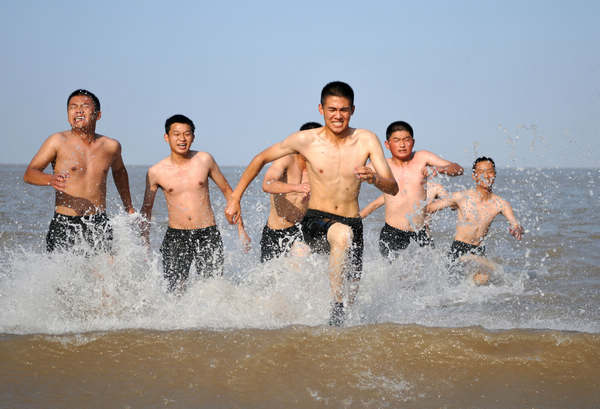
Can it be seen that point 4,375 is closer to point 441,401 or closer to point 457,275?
point 441,401

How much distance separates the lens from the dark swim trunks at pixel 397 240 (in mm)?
6578

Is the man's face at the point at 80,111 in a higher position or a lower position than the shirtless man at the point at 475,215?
higher

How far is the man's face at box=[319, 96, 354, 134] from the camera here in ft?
14.5

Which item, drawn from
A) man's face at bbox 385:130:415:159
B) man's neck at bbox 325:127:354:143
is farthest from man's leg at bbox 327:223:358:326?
man's face at bbox 385:130:415:159

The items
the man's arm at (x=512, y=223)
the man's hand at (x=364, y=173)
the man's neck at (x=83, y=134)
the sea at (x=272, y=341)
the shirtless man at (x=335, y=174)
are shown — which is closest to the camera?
the sea at (x=272, y=341)

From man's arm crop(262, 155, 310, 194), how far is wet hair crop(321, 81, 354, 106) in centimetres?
105

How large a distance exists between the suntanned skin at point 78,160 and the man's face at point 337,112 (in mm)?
2093

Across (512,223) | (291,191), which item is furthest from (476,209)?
(291,191)

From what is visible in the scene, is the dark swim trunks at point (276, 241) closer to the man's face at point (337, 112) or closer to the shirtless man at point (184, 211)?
the shirtless man at point (184, 211)

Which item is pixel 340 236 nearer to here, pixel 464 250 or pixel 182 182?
pixel 182 182

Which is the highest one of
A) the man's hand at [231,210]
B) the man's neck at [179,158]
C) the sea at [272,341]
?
the man's neck at [179,158]

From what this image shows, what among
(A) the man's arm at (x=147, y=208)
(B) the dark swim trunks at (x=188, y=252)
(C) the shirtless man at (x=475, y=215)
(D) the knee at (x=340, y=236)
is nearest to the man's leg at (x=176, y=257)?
(B) the dark swim trunks at (x=188, y=252)

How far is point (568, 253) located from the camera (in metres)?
9.40

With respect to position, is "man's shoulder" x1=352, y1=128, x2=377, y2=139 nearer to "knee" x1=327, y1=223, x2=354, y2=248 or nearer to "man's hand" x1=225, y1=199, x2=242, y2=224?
"knee" x1=327, y1=223, x2=354, y2=248
